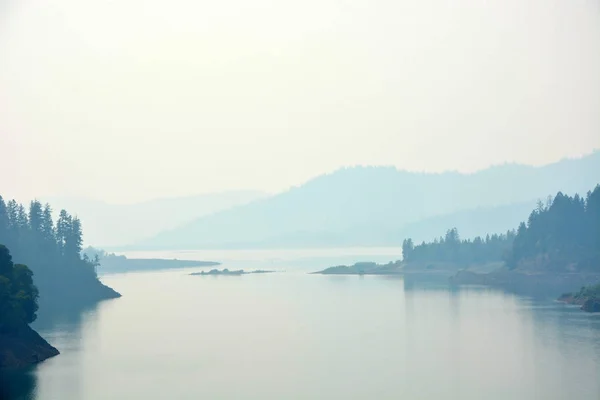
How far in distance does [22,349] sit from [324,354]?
119 feet

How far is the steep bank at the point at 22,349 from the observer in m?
94.8

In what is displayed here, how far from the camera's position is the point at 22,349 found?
98.2 meters

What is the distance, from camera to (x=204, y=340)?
408 ft

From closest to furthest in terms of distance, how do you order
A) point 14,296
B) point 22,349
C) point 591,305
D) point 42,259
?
point 22,349 → point 14,296 → point 591,305 → point 42,259

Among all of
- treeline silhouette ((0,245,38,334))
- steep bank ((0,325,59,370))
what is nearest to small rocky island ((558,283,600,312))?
steep bank ((0,325,59,370))

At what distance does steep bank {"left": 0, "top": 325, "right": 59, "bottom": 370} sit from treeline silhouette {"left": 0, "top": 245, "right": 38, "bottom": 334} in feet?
3.58

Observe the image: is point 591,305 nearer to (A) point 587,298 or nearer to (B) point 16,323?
(A) point 587,298

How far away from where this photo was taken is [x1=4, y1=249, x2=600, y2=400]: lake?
84.5 m

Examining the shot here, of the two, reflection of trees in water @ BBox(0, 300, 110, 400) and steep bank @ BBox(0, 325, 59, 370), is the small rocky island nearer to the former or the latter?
reflection of trees in water @ BBox(0, 300, 110, 400)

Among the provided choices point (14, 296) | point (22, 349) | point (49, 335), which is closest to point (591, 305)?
point (49, 335)

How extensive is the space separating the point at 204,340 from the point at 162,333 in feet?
37.0

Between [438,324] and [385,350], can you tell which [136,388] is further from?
[438,324]

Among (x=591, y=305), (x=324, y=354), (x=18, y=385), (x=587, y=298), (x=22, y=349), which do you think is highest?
(x=587, y=298)

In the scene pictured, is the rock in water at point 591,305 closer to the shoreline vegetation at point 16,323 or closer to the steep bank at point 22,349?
the steep bank at point 22,349
